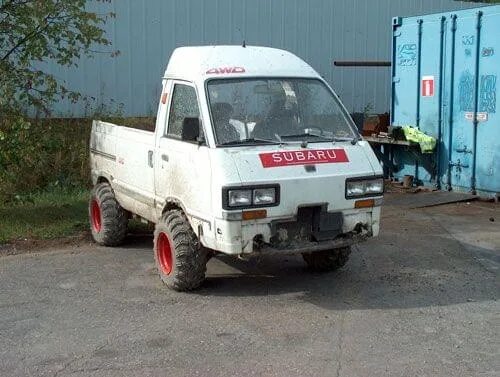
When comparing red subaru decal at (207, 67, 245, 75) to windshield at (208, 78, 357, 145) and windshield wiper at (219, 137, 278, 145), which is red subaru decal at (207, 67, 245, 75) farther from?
windshield wiper at (219, 137, 278, 145)

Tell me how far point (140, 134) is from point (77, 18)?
304 centimetres

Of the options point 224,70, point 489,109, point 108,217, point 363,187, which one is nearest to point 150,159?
point 224,70

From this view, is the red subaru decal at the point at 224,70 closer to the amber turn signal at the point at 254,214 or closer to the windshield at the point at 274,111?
the windshield at the point at 274,111

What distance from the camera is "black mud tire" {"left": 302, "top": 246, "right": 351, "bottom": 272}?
696 cm

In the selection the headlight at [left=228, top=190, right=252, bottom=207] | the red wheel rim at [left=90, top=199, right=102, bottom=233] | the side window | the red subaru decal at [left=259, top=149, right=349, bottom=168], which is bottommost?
the red wheel rim at [left=90, top=199, right=102, bottom=233]

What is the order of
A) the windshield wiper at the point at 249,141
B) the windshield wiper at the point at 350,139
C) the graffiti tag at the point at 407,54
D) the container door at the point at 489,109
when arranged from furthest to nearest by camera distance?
the graffiti tag at the point at 407,54 < the container door at the point at 489,109 < the windshield wiper at the point at 350,139 < the windshield wiper at the point at 249,141

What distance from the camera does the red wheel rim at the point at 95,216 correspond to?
27.5 ft

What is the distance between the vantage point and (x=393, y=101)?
42.2 ft

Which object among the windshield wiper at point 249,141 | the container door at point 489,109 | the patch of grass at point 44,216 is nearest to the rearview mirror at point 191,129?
the windshield wiper at point 249,141

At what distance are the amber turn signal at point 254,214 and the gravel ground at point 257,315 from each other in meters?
0.83

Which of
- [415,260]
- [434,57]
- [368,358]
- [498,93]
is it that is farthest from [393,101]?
[368,358]

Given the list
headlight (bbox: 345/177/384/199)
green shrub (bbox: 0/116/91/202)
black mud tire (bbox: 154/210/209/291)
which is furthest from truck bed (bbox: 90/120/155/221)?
headlight (bbox: 345/177/384/199)

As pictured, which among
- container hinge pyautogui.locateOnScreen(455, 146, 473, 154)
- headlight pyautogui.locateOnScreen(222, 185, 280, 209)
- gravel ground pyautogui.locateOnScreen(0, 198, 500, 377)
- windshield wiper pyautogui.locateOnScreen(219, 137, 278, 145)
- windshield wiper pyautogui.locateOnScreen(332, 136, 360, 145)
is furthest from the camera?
container hinge pyautogui.locateOnScreen(455, 146, 473, 154)

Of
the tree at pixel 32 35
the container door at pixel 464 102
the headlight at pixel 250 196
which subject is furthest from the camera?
the container door at pixel 464 102
